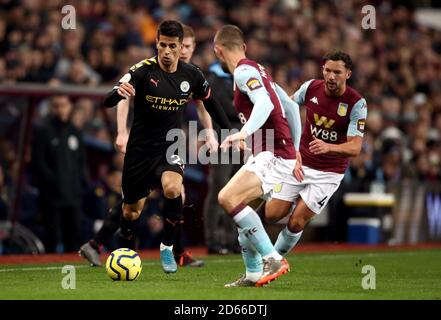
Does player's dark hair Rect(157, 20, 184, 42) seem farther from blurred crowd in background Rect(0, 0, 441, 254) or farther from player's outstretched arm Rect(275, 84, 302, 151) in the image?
blurred crowd in background Rect(0, 0, 441, 254)

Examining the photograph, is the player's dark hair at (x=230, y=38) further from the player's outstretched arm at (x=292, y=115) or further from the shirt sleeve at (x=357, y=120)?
the shirt sleeve at (x=357, y=120)

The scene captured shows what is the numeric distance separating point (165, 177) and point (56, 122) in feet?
13.9

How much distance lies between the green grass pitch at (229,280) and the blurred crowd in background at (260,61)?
9.73ft

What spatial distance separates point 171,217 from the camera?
9.98m

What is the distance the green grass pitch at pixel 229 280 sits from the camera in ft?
26.3

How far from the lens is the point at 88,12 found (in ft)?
56.9

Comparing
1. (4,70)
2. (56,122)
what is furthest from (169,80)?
(4,70)

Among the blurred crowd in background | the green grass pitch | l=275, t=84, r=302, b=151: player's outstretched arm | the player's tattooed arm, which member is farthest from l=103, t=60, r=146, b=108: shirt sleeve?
the blurred crowd in background

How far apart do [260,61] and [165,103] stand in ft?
28.8

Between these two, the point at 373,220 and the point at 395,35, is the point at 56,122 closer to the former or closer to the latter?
the point at 373,220

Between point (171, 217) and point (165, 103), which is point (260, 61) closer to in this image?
point (165, 103)

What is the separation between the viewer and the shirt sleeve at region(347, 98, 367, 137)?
10.2 metres

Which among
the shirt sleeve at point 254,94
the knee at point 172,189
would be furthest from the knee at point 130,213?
the shirt sleeve at point 254,94

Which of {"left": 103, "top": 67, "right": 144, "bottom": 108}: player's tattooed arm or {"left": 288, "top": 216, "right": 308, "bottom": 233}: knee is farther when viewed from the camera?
{"left": 288, "top": 216, "right": 308, "bottom": 233}: knee
